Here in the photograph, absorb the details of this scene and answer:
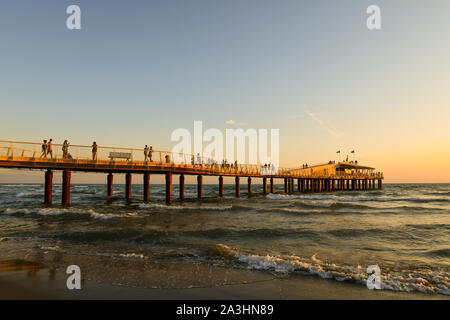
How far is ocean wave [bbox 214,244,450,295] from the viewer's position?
627cm

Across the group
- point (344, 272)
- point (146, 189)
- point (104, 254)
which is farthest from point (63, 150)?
point (344, 272)

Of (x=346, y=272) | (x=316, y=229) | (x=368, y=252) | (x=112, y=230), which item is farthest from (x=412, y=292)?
(x=112, y=230)

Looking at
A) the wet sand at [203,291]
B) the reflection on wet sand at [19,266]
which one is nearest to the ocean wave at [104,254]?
the reflection on wet sand at [19,266]

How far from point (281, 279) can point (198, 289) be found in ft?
7.22

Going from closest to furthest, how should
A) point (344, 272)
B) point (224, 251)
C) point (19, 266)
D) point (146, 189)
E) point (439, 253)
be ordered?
point (344, 272) < point (19, 266) < point (224, 251) < point (439, 253) < point (146, 189)

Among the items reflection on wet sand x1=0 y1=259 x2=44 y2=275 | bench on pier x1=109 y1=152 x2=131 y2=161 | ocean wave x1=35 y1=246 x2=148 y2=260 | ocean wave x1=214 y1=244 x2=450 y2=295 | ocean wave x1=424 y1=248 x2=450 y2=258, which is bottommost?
ocean wave x1=424 y1=248 x2=450 y2=258

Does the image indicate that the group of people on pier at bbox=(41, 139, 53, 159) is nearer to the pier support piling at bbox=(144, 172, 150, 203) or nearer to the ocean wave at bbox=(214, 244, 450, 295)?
the pier support piling at bbox=(144, 172, 150, 203)

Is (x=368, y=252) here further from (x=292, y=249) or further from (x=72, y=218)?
(x=72, y=218)

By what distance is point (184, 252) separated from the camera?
30.3ft

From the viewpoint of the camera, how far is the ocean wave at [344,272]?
6.27m

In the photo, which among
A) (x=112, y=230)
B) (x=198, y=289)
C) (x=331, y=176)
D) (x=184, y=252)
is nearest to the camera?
(x=198, y=289)

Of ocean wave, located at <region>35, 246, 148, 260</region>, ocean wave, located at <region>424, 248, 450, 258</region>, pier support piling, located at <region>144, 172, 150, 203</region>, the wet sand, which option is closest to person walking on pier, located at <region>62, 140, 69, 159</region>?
pier support piling, located at <region>144, 172, 150, 203</region>

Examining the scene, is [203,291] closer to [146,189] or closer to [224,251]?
[224,251]

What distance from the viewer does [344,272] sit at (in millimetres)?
7113
